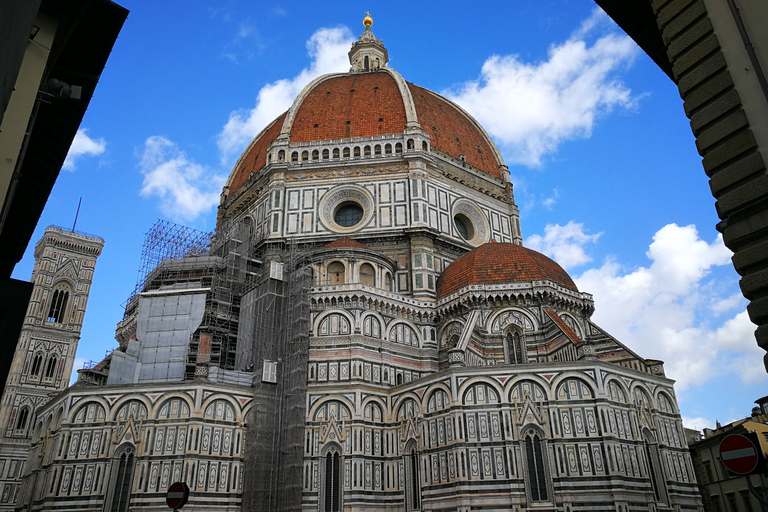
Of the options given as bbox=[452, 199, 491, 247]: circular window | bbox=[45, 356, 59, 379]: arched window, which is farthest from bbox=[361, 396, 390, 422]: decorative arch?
bbox=[45, 356, 59, 379]: arched window

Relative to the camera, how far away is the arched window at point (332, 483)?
24203 millimetres

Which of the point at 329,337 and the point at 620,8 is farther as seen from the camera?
the point at 329,337

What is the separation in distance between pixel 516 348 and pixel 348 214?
12690 mm

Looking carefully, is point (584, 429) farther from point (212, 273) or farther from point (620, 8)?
point (212, 273)

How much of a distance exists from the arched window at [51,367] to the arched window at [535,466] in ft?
124

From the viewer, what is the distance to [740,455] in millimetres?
5789

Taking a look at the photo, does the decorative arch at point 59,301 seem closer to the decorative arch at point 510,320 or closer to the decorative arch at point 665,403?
the decorative arch at point 510,320

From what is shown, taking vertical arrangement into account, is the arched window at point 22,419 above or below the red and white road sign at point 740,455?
above

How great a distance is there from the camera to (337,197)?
113 feet

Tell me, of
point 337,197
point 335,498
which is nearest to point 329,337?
point 335,498

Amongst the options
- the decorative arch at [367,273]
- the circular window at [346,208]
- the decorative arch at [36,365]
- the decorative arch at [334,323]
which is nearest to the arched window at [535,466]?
the decorative arch at [334,323]

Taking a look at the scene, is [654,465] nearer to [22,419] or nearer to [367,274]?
[367,274]

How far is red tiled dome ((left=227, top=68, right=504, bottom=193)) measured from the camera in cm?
3688

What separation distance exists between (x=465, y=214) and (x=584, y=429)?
1660 cm
